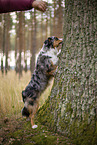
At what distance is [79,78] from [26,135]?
149 cm

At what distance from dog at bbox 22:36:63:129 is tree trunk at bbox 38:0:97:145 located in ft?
2.15

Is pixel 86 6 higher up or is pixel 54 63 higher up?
pixel 86 6

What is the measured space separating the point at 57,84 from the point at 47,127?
908 millimetres

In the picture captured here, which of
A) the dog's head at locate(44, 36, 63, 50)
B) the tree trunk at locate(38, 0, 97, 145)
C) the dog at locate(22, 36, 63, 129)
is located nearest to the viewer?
the tree trunk at locate(38, 0, 97, 145)

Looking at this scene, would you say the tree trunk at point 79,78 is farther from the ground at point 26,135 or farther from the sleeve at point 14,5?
the sleeve at point 14,5

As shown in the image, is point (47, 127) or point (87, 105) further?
point (47, 127)

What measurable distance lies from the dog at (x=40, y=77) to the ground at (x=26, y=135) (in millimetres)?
208

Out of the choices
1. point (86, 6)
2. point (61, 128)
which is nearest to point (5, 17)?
point (86, 6)

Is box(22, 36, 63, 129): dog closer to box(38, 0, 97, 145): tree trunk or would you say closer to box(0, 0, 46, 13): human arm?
box(38, 0, 97, 145): tree trunk

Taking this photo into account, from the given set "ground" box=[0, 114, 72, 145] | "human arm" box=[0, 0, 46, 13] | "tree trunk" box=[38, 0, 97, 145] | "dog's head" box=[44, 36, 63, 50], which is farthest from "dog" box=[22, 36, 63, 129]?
"human arm" box=[0, 0, 46, 13]

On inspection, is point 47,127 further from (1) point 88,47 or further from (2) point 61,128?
(1) point 88,47

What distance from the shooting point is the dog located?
3.16 meters

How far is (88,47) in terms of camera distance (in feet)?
8.15

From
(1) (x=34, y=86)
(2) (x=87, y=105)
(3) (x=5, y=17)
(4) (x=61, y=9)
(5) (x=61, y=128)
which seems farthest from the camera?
(3) (x=5, y=17)
